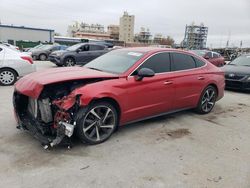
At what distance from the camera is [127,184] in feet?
9.59

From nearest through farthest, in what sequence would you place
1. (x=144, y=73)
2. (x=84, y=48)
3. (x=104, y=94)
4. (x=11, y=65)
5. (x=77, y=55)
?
(x=104, y=94) < (x=144, y=73) < (x=11, y=65) < (x=77, y=55) < (x=84, y=48)

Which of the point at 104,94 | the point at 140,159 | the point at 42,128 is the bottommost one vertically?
the point at 140,159

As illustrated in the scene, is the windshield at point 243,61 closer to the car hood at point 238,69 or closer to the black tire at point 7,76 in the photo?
the car hood at point 238,69

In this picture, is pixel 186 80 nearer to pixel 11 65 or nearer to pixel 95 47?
pixel 11 65

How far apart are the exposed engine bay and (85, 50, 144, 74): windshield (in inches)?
26.7

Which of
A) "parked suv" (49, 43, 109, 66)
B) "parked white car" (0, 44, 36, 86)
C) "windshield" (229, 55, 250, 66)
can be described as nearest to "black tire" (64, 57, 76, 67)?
"parked suv" (49, 43, 109, 66)

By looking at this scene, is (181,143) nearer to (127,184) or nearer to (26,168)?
(127,184)

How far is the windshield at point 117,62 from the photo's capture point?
14.8 feet

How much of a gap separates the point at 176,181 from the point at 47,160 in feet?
5.74

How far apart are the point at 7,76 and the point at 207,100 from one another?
6514 millimetres

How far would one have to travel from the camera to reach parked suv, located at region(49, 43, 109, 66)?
46.0 feet

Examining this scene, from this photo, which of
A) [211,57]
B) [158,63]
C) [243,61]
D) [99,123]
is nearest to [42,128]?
[99,123]

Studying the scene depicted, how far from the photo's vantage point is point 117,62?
15.6 feet

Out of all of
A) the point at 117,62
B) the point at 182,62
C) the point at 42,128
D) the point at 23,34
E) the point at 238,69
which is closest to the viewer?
the point at 42,128
